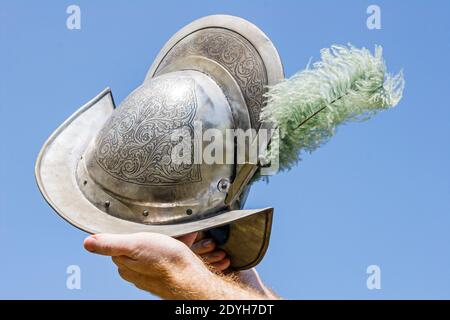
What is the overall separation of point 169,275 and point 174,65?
1353 mm

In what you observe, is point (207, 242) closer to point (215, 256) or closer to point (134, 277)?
point (215, 256)

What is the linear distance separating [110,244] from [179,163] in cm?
62

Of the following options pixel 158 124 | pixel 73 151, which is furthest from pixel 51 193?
pixel 158 124

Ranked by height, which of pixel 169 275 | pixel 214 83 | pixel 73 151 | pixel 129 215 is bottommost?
pixel 169 275

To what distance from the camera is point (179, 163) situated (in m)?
2.78

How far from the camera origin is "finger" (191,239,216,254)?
10.0 ft

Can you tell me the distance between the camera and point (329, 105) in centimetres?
272

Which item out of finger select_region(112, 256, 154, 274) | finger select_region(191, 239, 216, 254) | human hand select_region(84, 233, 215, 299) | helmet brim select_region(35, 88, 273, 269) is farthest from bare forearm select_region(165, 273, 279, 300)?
finger select_region(191, 239, 216, 254)

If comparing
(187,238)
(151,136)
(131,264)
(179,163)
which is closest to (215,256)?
(187,238)

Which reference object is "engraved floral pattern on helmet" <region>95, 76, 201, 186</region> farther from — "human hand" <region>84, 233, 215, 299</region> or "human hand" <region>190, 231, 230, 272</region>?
"human hand" <region>84, 233, 215, 299</region>

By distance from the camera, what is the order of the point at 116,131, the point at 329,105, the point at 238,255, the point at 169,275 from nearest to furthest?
the point at 169,275 < the point at 329,105 < the point at 116,131 < the point at 238,255

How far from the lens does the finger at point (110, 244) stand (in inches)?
88.7

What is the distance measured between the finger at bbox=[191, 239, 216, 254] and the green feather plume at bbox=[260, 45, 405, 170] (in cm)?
58

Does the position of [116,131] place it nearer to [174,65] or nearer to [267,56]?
[174,65]
